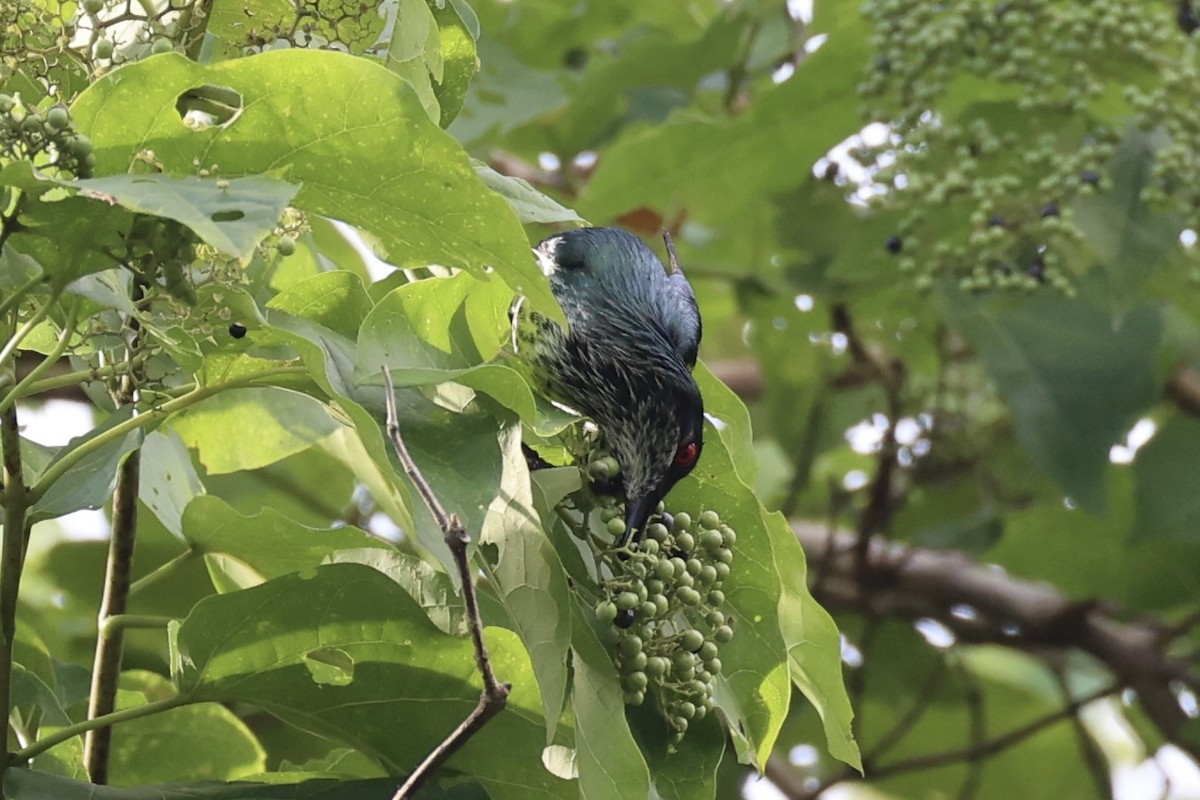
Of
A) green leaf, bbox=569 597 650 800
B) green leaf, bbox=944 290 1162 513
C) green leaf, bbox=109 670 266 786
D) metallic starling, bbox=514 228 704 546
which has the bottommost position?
green leaf, bbox=944 290 1162 513

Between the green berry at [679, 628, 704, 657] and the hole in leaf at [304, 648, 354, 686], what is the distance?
403 mm

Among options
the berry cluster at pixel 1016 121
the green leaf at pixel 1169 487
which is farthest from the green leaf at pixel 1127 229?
the green leaf at pixel 1169 487

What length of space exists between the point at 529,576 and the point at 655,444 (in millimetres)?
358

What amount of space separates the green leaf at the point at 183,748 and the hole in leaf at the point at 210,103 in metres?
0.95

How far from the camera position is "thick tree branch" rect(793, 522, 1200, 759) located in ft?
12.1

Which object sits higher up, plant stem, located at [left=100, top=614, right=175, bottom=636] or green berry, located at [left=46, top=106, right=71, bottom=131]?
green berry, located at [left=46, top=106, right=71, bottom=131]

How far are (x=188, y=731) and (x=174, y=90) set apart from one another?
1.12 meters

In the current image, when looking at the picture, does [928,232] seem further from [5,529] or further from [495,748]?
[5,529]

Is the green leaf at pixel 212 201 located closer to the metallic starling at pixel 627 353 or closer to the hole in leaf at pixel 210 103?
the hole in leaf at pixel 210 103

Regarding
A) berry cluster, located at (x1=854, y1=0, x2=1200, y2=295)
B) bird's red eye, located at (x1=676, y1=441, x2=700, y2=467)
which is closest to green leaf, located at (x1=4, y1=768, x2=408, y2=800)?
bird's red eye, located at (x1=676, y1=441, x2=700, y2=467)

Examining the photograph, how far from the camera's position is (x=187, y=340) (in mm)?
1464

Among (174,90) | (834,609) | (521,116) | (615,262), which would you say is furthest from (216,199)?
(834,609)

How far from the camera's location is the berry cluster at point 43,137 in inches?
50.9

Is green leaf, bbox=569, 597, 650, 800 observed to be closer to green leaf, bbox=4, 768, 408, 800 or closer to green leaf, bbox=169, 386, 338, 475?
green leaf, bbox=4, 768, 408, 800
